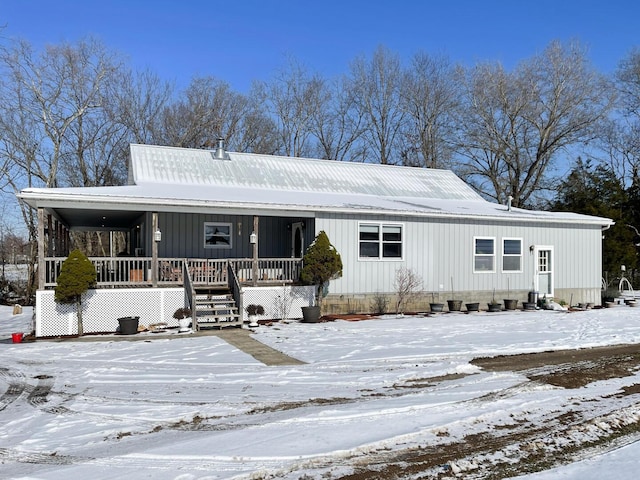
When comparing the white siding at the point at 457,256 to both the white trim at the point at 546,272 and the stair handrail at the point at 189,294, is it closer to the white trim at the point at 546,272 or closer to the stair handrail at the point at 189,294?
the white trim at the point at 546,272

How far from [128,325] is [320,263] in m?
5.34

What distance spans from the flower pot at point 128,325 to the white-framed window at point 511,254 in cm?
1226

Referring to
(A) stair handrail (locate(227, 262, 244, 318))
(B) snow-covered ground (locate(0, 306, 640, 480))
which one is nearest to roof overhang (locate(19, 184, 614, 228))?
(A) stair handrail (locate(227, 262, 244, 318))

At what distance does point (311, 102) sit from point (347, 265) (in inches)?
989

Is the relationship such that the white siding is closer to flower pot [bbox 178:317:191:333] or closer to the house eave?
the house eave

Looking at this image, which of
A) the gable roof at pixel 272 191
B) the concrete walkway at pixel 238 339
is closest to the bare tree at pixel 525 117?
the gable roof at pixel 272 191

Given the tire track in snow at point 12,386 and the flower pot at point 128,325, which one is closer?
the tire track in snow at point 12,386

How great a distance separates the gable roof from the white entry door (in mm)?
1242

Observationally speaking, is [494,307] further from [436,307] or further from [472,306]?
[436,307]

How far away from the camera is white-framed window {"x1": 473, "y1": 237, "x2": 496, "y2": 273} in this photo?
18297 mm

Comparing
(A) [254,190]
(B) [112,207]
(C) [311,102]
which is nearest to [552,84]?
(C) [311,102]

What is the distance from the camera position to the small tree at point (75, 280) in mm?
12461

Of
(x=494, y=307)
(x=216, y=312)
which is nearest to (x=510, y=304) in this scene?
(x=494, y=307)

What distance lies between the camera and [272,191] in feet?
60.2
